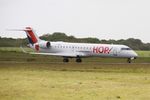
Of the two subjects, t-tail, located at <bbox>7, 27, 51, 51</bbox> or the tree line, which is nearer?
t-tail, located at <bbox>7, 27, 51, 51</bbox>

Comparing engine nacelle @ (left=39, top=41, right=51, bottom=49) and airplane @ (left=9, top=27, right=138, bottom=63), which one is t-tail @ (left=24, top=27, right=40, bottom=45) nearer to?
airplane @ (left=9, top=27, right=138, bottom=63)

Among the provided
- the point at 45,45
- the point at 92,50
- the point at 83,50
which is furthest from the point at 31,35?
the point at 92,50

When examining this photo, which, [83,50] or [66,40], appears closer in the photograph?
[83,50]

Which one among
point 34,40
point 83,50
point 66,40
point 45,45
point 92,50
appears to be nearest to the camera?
point 92,50

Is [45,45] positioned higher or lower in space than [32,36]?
lower

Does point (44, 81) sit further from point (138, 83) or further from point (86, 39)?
point (86, 39)

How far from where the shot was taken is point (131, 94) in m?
20.5

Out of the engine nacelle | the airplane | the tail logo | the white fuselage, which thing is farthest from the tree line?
the white fuselage

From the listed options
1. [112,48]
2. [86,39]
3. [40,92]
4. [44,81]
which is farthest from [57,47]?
[86,39]

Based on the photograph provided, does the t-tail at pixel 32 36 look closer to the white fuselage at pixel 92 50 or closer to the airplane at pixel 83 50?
the airplane at pixel 83 50

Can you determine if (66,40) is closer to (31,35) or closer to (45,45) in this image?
(31,35)

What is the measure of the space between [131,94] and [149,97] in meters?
1.27

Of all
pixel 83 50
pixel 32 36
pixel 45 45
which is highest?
pixel 32 36

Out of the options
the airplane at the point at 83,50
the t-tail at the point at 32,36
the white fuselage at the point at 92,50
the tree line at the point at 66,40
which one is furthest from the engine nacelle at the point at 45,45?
the tree line at the point at 66,40
